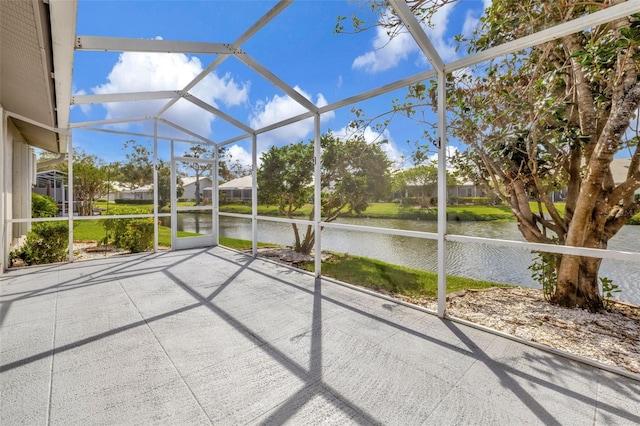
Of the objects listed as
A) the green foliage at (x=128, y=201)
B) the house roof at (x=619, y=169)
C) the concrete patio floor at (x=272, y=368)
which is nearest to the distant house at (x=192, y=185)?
the green foliage at (x=128, y=201)

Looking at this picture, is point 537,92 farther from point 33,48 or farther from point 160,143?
point 160,143

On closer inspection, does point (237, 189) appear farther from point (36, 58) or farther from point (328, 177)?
point (36, 58)

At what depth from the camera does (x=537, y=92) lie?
317 cm

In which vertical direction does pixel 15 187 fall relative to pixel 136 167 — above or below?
below

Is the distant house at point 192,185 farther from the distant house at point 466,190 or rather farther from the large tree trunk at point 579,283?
the large tree trunk at point 579,283

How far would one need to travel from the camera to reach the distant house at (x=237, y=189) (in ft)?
21.5

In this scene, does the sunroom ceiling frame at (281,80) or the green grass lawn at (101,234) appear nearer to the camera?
the sunroom ceiling frame at (281,80)

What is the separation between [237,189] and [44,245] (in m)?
3.84

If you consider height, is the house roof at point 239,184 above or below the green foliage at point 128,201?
above

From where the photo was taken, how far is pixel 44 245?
5426 millimetres

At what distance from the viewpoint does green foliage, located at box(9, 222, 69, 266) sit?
5242 millimetres

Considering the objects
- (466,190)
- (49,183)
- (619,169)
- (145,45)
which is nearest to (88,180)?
(49,183)

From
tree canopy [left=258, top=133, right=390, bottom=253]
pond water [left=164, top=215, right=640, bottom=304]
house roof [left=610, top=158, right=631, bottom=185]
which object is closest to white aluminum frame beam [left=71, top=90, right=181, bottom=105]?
tree canopy [left=258, top=133, right=390, bottom=253]

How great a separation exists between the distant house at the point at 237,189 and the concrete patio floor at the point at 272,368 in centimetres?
332
